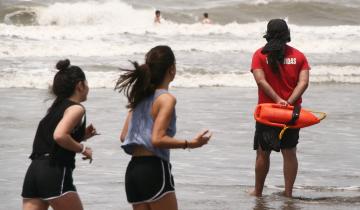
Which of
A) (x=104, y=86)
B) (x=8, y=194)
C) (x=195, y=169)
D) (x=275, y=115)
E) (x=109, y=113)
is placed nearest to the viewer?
(x=275, y=115)

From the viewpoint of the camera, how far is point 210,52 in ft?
82.6

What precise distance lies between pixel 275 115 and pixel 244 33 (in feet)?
76.6

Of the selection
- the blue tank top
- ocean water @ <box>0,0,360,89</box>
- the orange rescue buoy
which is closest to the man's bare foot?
the orange rescue buoy

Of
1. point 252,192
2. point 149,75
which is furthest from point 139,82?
point 252,192

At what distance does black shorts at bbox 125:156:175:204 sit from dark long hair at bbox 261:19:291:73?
8.48 ft

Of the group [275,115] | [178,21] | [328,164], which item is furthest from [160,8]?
[275,115]

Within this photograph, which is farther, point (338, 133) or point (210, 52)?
point (210, 52)

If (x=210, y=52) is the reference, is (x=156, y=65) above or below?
above

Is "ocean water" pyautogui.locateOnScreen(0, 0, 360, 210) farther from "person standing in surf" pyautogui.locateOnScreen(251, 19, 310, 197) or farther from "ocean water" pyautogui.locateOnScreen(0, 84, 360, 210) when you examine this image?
"person standing in surf" pyautogui.locateOnScreen(251, 19, 310, 197)

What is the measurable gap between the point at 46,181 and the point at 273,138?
271 cm

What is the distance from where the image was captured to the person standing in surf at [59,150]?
5.27 m

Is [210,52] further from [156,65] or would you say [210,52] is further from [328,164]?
[156,65]

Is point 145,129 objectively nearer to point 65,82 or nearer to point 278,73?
point 65,82

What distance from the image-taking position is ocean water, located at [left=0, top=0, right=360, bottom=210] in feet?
28.0
